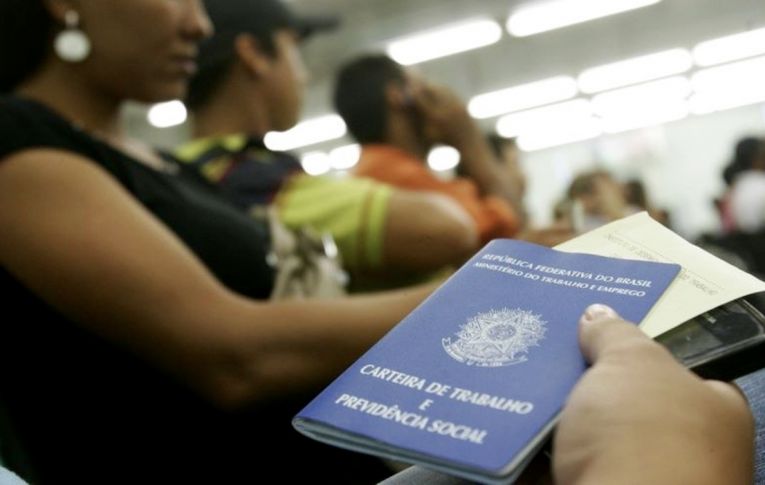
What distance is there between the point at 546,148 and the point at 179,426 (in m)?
7.27

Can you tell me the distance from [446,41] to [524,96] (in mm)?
1274

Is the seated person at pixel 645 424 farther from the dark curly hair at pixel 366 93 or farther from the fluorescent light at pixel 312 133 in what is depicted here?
the fluorescent light at pixel 312 133

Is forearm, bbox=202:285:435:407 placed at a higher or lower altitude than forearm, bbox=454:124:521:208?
higher

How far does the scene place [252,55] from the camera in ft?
5.51

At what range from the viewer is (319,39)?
6555mm

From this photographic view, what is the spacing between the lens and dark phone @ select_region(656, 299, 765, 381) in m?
0.44

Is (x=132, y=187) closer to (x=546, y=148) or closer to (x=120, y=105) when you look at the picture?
(x=120, y=105)

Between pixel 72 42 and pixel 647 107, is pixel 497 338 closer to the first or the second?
pixel 72 42

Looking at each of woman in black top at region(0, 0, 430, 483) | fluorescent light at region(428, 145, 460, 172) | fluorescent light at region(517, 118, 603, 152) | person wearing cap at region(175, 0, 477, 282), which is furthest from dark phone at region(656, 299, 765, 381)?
fluorescent light at region(517, 118, 603, 152)

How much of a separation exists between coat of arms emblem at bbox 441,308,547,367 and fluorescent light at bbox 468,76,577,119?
274 inches

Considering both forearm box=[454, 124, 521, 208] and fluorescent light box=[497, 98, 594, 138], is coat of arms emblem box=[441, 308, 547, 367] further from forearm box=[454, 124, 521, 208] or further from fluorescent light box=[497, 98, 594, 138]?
fluorescent light box=[497, 98, 594, 138]

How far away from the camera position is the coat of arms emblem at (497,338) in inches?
17.6

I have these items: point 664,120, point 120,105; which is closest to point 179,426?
point 120,105

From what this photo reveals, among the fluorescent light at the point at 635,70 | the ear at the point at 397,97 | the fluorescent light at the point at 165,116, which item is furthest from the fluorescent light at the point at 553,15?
the ear at the point at 397,97
